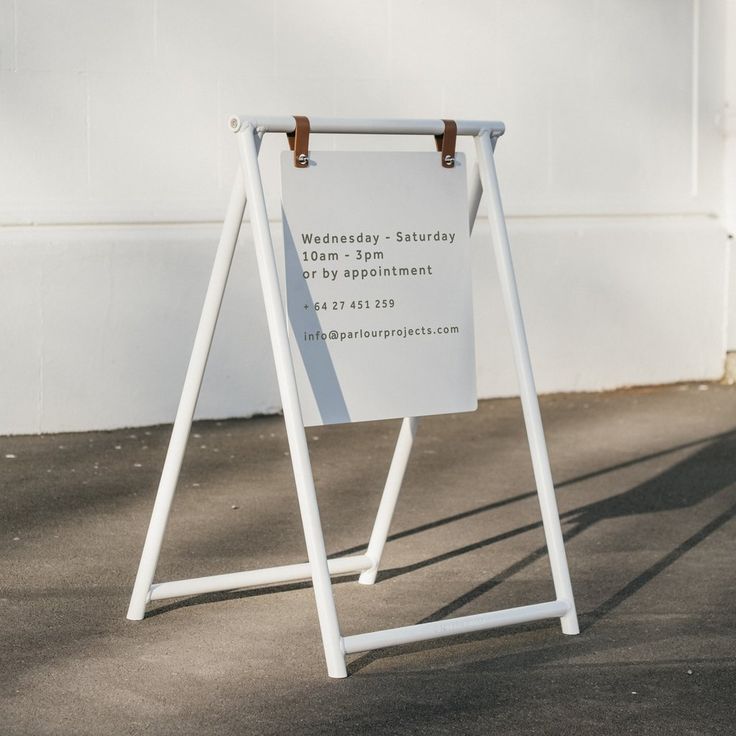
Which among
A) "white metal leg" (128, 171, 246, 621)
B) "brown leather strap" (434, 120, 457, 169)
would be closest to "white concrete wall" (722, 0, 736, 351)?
"brown leather strap" (434, 120, 457, 169)

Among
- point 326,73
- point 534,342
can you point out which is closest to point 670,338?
point 534,342

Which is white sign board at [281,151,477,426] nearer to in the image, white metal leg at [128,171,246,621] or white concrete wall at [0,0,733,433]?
white metal leg at [128,171,246,621]

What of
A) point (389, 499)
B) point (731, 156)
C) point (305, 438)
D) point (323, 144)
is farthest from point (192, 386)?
point (731, 156)

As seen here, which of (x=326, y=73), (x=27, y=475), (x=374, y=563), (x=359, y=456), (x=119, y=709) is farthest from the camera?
(x=326, y=73)

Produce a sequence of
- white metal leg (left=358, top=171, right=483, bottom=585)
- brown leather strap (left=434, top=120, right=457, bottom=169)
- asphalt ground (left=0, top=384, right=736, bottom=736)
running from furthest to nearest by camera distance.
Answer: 1. white metal leg (left=358, top=171, right=483, bottom=585)
2. brown leather strap (left=434, top=120, right=457, bottom=169)
3. asphalt ground (left=0, top=384, right=736, bottom=736)

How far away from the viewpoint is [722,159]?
8.91 m

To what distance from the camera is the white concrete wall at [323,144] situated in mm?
7066

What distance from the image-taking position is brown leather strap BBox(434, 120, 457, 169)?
3.73 metres

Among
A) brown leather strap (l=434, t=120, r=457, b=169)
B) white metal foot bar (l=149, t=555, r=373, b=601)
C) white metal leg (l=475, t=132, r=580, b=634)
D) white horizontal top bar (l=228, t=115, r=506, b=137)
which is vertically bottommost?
white metal foot bar (l=149, t=555, r=373, b=601)

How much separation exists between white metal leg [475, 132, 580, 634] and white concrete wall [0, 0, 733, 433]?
3.68m

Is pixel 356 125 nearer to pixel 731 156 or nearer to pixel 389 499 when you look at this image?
pixel 389 499

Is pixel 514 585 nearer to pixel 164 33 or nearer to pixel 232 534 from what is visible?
pixel 232 534

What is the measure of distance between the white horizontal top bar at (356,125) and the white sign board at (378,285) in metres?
0.08

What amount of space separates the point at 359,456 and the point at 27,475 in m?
1.47
